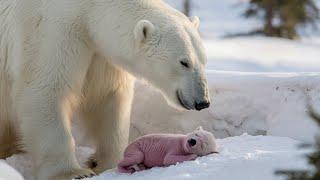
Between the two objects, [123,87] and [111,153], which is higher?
[123,87]

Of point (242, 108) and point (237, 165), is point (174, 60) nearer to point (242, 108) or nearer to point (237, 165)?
point (237, 165)

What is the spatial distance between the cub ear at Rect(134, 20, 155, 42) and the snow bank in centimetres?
137

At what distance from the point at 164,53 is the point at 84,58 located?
56 centimetres

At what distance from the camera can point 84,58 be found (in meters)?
5.29

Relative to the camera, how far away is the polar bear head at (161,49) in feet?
16.4

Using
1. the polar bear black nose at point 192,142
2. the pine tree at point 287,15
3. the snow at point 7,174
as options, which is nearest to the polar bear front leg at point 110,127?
the polar bear black nose at point 192,142

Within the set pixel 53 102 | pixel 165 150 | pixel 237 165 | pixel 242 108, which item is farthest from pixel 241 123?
pixel 237 165

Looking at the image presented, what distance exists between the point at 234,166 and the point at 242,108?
1923mm

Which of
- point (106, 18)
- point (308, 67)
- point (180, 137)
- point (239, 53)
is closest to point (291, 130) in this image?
point (180, 137)

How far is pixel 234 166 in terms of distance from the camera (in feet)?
14.6

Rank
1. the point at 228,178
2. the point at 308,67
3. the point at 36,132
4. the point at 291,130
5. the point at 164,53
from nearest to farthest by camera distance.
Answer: the point at 228,178
the point at 164,53
the point at 36,132
the point at 291,130
the point at 308,67

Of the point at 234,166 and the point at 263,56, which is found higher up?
the point at 263,56

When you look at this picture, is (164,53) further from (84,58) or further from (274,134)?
(274,134)

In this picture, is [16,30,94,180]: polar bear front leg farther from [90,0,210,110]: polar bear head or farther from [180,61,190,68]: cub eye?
[180,61,190,68]: cub eye
